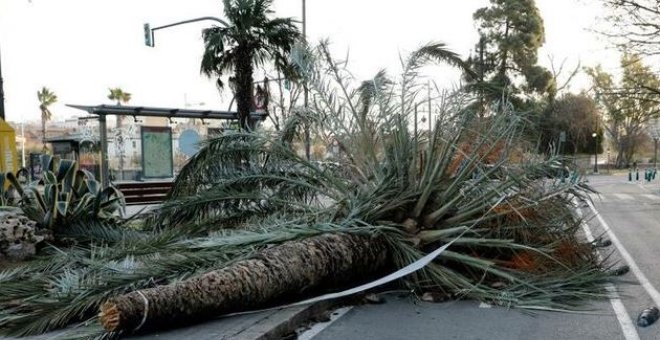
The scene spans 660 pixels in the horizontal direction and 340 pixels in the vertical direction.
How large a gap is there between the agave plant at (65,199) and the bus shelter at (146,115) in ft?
18.2

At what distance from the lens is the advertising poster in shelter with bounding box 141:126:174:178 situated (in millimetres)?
17953

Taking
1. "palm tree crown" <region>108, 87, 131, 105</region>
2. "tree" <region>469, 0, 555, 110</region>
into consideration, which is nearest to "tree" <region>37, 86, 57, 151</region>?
"palm tree crown" <region>108, 87, 131, 105</region>

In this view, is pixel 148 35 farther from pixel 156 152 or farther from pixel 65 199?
pixel 65 199

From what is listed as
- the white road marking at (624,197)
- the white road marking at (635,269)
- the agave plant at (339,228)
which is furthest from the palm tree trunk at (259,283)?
the white road marking at (624,197)

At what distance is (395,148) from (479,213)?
1215 mm

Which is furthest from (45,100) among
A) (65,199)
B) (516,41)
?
(65,199)

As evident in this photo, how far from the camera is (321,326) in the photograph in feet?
17.3

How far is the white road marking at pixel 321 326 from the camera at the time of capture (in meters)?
4.98

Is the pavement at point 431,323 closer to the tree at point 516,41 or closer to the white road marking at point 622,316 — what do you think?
the white road marking at point 622,316

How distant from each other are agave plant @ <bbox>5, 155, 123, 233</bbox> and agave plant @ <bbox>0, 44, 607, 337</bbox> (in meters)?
0.78

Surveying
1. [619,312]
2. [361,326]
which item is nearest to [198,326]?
[361,326]

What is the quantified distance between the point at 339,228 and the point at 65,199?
4.63 metres

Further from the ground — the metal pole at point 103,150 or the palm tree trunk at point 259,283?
the metal pole at point 103,150

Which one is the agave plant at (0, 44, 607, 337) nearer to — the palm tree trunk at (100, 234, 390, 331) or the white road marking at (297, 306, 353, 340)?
the palm tree trunk at (100, 234, 390, 331)
